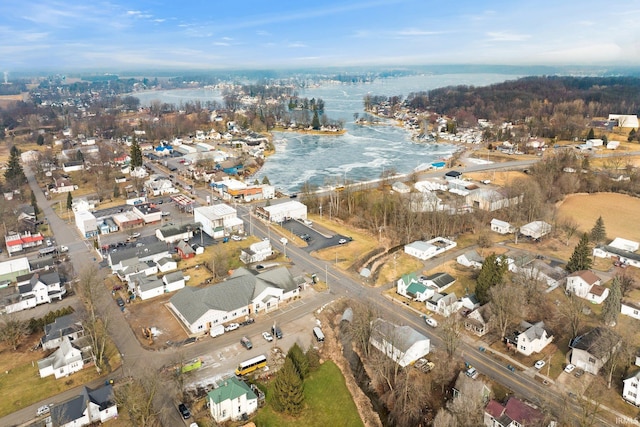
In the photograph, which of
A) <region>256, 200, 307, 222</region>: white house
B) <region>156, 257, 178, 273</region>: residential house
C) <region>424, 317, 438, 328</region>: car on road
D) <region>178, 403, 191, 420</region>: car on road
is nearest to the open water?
<region>256, 200, 307, 222</region>: white house

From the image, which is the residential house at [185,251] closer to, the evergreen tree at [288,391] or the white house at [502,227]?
the evergreen tree at [288,391]

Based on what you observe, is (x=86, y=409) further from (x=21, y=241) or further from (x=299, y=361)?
(x=21, y=241)

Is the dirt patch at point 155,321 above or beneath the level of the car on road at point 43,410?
beneath

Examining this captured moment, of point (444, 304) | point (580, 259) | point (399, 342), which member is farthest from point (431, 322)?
point (580, 259)

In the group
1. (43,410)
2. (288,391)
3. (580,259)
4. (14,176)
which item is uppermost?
(14,176)

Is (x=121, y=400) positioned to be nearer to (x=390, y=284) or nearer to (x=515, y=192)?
(x=390, y=284)

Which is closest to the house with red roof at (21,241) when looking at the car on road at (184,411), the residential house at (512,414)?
the car on road at (184,411)

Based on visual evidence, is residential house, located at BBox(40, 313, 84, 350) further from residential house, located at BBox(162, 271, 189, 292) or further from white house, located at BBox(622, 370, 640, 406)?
white house, located at BBox(622, 370, 640, 406)
